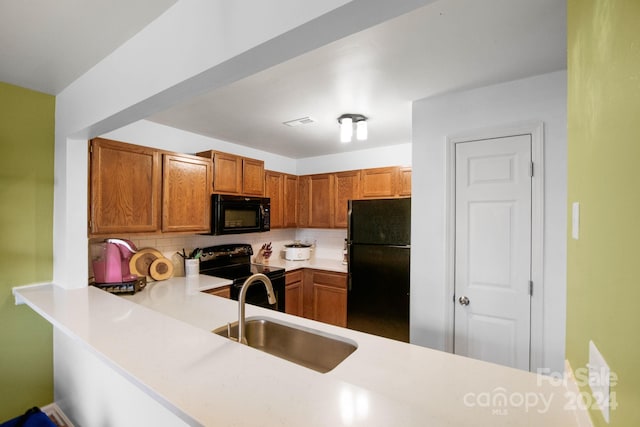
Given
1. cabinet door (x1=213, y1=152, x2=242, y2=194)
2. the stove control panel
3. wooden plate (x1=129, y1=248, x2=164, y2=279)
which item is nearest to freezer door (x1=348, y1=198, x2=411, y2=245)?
cabinet door (x1=213, y1=152, x2=242, y2=194)

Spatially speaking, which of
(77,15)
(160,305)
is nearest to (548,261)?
(160,305)

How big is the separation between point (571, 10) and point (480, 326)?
171cm

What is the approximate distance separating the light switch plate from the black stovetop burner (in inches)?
96.9

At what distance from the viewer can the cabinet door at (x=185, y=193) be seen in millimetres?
2383

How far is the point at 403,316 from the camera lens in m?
2.45

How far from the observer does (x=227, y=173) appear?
287cm

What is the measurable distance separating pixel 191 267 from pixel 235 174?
40.3 inches

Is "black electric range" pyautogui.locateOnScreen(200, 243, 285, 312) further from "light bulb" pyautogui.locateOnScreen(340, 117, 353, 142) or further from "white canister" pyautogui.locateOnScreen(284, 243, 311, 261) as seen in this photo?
"light bulb" pyautogui.locateOnScreen(340, 117, 353, 142)

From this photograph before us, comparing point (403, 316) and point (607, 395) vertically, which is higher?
point (607, 395)

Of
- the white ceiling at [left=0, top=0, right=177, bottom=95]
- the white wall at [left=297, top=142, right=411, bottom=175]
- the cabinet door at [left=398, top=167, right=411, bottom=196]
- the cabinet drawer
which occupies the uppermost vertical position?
the white ceiling at [left=0, top=0, right=177, bottom=95]

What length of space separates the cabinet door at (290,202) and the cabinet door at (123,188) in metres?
1.65

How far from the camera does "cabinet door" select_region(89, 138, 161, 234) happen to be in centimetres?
200

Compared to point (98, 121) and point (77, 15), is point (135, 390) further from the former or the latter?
point (77, 15)

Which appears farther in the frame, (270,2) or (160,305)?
(160,305)
